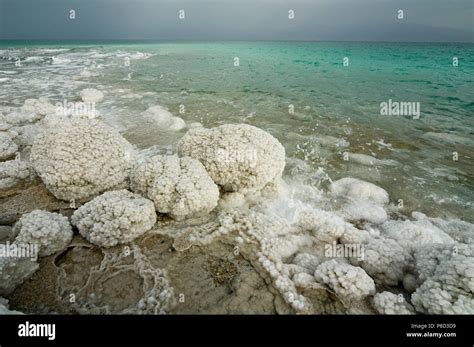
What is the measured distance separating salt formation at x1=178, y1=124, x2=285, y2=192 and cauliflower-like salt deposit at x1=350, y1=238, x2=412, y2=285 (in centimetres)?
254

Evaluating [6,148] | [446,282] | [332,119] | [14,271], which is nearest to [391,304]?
[446,282]

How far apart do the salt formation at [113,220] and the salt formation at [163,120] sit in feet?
20.4

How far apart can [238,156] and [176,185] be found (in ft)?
4.87

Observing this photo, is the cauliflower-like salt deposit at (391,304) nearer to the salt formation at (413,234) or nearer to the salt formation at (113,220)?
the salt formation at (413,234)

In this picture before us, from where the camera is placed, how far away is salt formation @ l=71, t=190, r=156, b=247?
16.3ft

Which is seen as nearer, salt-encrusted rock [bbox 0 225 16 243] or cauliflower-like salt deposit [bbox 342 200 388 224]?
salt-encrusted rock [bbox 0 225 16 243]

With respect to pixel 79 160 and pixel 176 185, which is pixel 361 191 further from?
pixel 79 160

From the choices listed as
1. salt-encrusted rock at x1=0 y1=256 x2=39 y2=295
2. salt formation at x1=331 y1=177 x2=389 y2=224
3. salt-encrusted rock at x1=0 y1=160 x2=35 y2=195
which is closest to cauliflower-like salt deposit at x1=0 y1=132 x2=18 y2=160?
salt-encrusted rock at x1=0 y1=160 x2=35 y2=195

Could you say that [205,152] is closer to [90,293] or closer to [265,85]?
[90,293]

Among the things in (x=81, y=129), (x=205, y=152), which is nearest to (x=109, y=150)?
(x=81, y=129)

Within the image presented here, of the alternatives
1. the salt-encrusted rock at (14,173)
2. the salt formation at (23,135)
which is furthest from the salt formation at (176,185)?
the salt formation at (23,135)

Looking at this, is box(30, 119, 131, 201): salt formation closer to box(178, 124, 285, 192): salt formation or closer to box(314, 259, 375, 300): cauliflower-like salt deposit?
box(178, 124, 285, 192): salt formation

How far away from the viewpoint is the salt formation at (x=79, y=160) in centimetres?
609

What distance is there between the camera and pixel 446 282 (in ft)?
12.9
